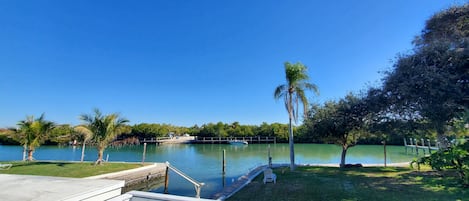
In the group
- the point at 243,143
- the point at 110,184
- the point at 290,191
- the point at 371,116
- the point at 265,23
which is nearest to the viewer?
the point at 110,184

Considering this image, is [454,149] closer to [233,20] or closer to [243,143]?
[233,20]

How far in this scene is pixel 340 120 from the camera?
11008 mm

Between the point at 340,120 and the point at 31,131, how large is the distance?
63.7 ft

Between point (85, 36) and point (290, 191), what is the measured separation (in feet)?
47.4

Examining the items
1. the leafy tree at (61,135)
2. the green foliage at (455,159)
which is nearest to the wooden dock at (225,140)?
the leafy tree at (61,135)

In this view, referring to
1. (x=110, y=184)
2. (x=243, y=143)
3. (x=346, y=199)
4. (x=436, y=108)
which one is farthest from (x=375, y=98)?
(x=243, y=143)

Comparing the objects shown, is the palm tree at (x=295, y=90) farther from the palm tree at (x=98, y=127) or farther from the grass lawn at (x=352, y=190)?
the palm tree at (x=98, y=127)

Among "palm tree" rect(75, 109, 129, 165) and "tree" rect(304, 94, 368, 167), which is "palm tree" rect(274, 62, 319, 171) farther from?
"palm tree" rect(75, 109, 129, 165)

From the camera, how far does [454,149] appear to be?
2393mm

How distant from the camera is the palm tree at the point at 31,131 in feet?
49.0

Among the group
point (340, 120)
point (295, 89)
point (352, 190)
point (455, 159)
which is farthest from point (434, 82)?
point (455, 159)

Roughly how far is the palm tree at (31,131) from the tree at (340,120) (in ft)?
58.6

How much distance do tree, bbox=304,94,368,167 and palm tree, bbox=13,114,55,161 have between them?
58.6 ft

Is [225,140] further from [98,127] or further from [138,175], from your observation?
[138,175]
